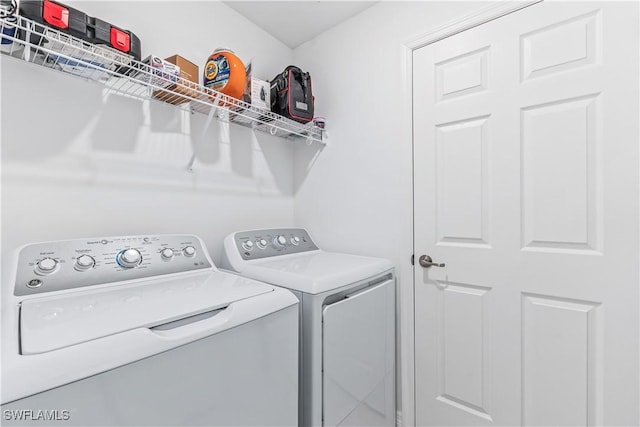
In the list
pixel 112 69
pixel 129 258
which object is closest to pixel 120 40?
pixel 112 69

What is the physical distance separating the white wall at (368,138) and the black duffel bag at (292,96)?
0.26 metres

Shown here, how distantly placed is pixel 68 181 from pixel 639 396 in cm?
238

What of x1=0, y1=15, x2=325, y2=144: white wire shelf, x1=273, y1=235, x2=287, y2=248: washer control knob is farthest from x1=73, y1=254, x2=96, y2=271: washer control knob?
x1=273, y1=235, x2=287, y2=248: washer control knob

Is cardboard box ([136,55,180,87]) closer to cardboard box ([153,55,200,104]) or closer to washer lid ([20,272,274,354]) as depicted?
cardboard box ([153,55,200,104])

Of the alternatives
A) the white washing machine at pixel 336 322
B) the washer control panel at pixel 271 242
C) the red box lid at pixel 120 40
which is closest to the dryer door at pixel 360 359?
the white washing machine at pixel 336 322

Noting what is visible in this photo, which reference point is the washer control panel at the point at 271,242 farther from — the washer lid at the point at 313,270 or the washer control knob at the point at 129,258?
the washer control knob at the point at 129,258

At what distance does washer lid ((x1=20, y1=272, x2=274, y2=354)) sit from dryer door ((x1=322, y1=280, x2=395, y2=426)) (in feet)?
1.32

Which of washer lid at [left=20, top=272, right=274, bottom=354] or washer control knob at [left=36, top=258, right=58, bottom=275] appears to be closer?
washer lid at [left=20, top=272, right=274, bottom=354]

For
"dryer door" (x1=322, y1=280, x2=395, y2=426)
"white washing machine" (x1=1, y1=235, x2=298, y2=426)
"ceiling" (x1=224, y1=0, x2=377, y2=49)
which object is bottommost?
"dryer door" (x1=322, y1=280, x2=395, y2=426)

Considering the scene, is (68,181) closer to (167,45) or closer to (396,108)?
(167,45)

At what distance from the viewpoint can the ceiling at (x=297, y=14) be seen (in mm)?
1878

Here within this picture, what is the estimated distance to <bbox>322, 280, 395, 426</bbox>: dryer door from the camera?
1.27 m

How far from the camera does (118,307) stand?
2.91 ft

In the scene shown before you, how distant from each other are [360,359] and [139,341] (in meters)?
1.01
